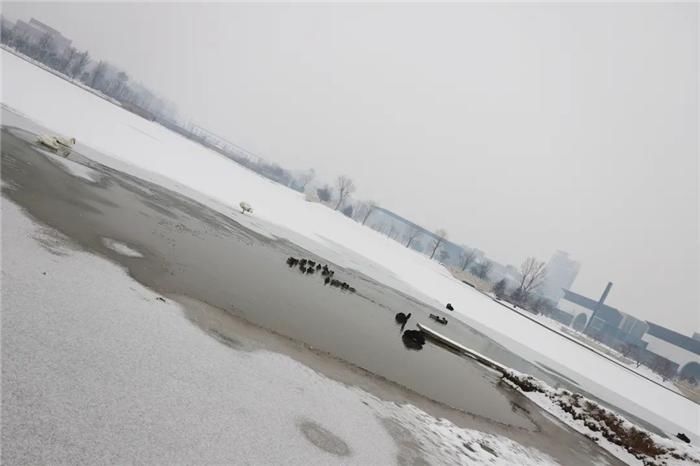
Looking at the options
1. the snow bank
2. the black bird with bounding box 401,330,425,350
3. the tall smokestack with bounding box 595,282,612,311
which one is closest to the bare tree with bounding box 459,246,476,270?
the tall smokestack with bounding box 595,282,612,311

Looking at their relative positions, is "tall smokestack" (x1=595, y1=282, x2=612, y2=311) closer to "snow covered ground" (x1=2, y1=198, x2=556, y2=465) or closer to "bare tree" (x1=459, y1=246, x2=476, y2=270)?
"bare tree" (x1=459, y1=246, x2=476, y2=270)

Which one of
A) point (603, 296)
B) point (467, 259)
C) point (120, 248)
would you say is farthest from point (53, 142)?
point (603, 296)

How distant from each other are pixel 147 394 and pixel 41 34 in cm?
21332

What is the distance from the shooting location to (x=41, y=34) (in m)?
155

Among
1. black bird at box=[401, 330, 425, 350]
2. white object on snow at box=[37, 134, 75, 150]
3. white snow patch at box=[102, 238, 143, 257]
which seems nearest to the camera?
white snow patch at box=[102, 238, 143, 257]

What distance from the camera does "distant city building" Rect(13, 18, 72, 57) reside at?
141 meters

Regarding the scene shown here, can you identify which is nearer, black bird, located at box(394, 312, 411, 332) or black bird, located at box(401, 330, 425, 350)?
black bird, located at box(401, 330, 425, 350)

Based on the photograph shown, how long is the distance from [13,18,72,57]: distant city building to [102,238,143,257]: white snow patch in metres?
170

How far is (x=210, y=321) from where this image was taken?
7.97 meters

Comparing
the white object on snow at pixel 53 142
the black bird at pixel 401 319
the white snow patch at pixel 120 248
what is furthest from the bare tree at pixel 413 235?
the white snow patch at pixel 120 248

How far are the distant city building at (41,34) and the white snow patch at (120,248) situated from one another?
558 feet

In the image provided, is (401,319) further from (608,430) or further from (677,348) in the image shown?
(677,348)

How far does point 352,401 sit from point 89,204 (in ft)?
35.0

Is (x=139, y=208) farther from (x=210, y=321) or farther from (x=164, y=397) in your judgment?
(x=164, y=397)
